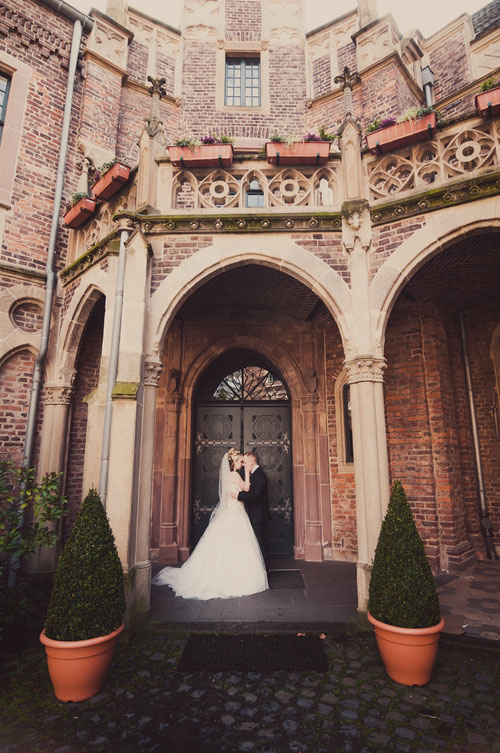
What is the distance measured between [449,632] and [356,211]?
5316mm

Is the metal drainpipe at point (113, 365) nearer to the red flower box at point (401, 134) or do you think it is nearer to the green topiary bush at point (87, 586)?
the green topiary bush at point (87, 586)

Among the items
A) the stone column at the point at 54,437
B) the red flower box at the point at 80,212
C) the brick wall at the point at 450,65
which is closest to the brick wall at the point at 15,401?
the stone column at the point at 54,437

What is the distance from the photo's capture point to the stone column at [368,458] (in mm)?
4785

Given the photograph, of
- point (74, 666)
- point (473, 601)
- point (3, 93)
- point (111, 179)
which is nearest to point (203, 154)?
point (111, 179)

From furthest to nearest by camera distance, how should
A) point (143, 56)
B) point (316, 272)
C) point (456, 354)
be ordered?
1. point (143, 56)
2. point (456, 354)
3. point (316, 272)

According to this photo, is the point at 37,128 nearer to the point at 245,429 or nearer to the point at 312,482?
the point at 245,429

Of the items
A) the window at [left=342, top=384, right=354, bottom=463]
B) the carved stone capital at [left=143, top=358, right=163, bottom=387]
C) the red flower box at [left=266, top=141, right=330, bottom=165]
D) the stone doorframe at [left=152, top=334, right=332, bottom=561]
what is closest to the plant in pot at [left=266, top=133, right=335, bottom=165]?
the red flower box at [left=266, top=141, right=330, bottom=165]

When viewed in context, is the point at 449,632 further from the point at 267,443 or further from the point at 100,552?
the point at 267,443

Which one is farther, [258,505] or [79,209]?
[79,209]

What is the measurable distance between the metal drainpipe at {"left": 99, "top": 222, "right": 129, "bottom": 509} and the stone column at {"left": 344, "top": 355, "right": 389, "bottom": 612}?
303 centimetres

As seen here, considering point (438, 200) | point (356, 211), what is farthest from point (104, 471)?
point (438, 200)

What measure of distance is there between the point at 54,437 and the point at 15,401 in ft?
3.06

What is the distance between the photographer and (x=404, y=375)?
7367mm

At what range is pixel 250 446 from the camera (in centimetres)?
842
